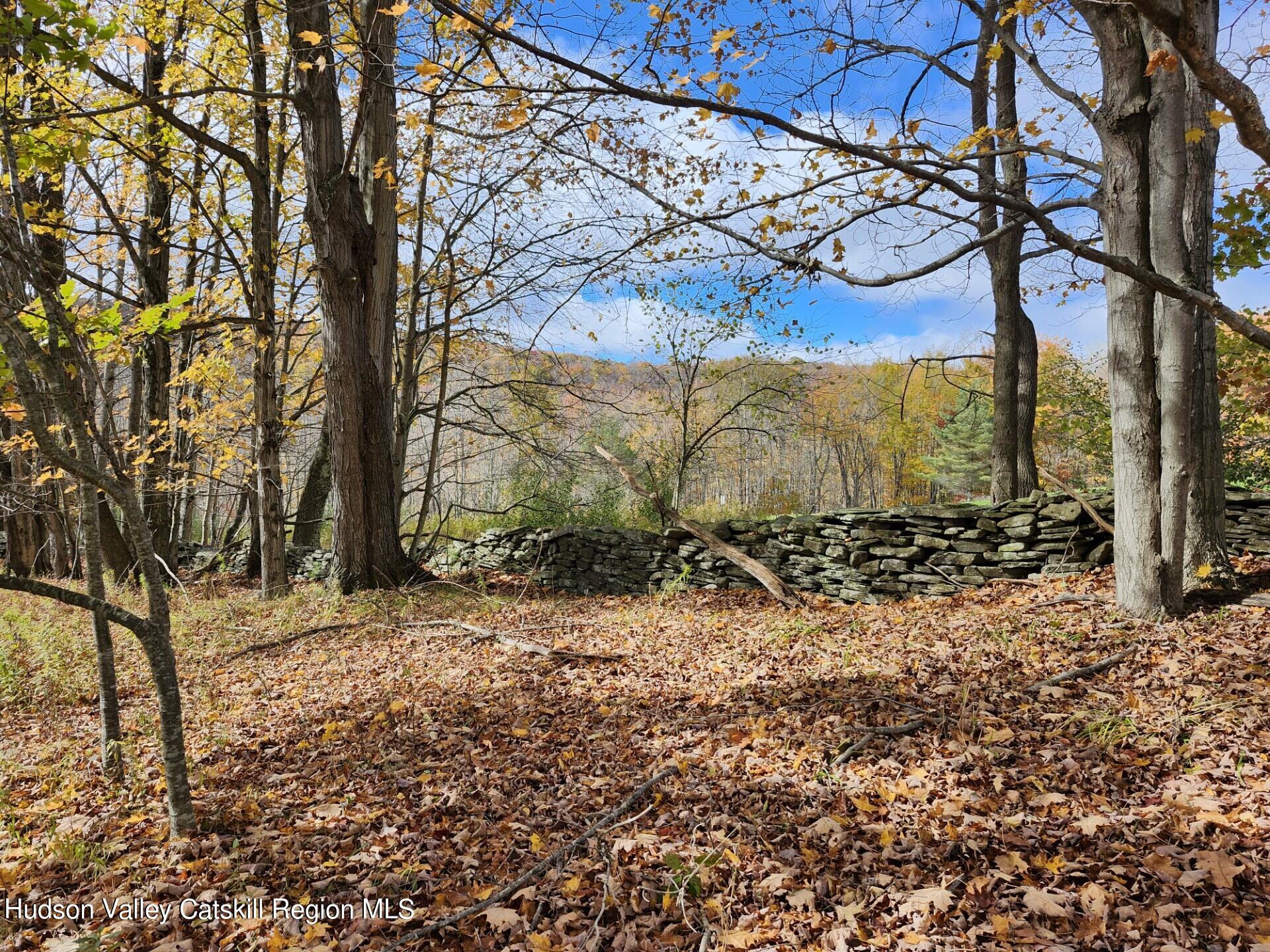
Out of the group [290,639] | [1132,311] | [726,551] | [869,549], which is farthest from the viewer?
[726,551]

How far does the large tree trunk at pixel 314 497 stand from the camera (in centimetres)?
1141

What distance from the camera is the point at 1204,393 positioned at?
4707 mm

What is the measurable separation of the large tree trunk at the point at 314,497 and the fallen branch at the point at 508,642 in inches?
240

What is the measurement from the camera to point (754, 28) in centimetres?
534

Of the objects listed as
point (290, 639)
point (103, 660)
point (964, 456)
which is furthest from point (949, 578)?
point (964, 456)

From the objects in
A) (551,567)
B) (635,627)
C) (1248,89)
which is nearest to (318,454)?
(551,567)

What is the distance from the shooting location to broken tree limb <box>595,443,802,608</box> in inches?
263

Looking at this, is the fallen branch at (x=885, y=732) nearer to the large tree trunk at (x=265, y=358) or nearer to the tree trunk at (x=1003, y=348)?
the tree trunk at (x=1003, y=348)

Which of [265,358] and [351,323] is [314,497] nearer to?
[265,358]

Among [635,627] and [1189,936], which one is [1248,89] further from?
[635,627]

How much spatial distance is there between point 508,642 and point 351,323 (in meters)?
4.26

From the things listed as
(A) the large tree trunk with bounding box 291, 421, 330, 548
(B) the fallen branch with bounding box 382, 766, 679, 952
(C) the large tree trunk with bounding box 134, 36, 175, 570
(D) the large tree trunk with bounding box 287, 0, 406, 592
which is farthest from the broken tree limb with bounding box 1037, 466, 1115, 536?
(A) the large tree trunk with bounding box 291, 421, 330, 548

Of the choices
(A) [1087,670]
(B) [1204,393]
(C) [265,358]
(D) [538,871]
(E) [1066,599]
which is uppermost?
(C) [265,358]

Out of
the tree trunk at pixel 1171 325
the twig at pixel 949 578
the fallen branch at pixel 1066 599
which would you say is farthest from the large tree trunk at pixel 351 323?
the tree trunk at pixel 1171 325
